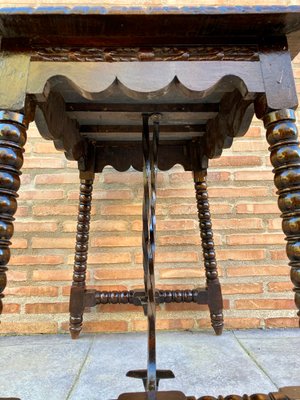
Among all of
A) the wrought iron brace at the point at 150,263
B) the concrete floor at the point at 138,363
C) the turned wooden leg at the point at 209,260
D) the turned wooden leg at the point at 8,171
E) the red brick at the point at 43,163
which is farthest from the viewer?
the red brick at the point at 43,163

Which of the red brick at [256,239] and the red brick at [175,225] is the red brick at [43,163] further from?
the red brick at [256,239]

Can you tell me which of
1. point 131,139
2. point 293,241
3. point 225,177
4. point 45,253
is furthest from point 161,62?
point 45,253

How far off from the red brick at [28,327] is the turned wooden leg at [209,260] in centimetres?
65

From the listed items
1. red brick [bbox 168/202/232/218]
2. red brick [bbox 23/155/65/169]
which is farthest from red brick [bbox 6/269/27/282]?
red brick [bbox 168/202/232/218]

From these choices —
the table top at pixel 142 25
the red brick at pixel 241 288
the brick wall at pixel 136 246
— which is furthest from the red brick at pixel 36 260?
the table top at pixel 142 25

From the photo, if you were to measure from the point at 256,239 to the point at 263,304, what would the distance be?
0.27 metres

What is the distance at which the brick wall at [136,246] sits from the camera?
135 centimetres

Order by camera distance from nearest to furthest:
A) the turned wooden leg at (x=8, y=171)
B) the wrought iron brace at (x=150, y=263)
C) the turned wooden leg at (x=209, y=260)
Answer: the turned wooden leg at (x=8, y=171)
the wrought iron brace at (x=150, y=263)
the turned wooden leg at (x=209, y=260)

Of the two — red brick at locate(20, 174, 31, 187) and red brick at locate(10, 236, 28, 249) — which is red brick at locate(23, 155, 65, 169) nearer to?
red brick at locate(20, 174, 31, 187)

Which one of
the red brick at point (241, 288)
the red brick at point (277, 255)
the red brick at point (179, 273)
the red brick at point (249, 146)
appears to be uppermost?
the red brick at point (249, 146)

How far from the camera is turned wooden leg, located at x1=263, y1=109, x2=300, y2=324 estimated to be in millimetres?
A: 550

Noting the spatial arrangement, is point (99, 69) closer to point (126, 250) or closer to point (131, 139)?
point (131, 139)

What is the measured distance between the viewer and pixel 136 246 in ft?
4.52

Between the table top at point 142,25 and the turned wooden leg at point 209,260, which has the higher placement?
the table top at point 142,25
